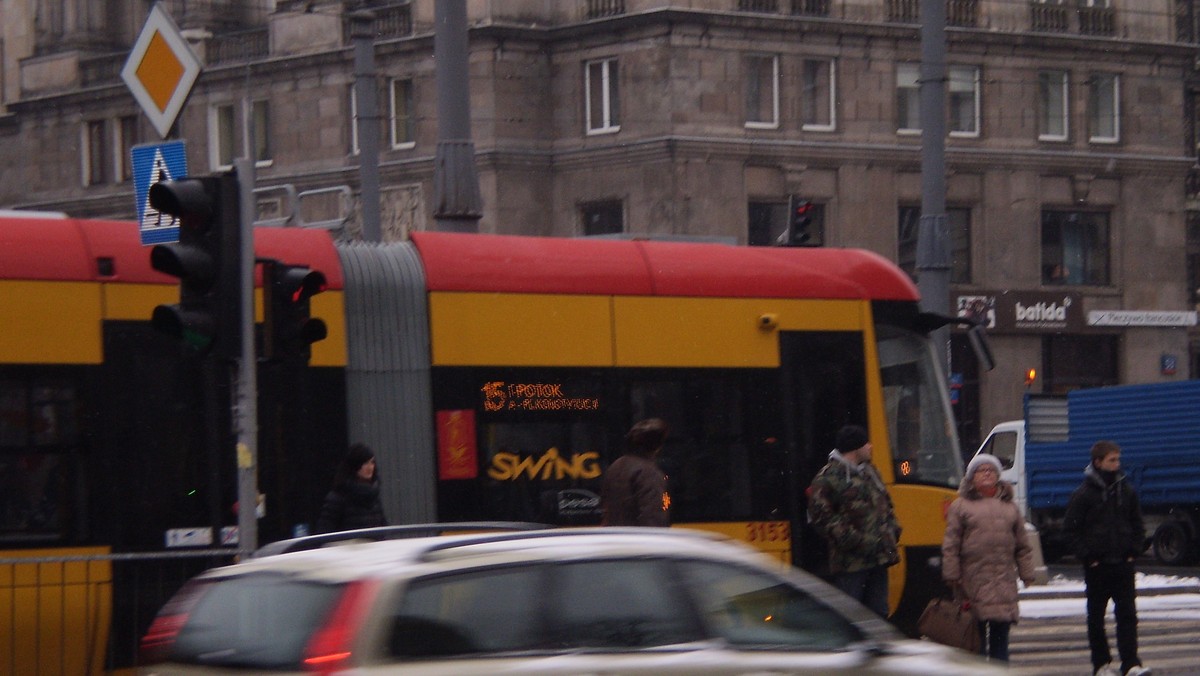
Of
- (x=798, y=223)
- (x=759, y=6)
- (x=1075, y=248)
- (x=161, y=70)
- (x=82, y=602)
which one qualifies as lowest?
(x=82, y=602)

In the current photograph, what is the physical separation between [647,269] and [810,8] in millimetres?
28847

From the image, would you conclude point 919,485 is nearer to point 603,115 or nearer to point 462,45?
point 462,45

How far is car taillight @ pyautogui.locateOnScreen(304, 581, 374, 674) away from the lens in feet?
19.6

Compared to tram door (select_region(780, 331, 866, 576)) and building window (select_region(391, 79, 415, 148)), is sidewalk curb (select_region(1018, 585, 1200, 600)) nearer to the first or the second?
tram door (select_region(780, 331, 866, 576))

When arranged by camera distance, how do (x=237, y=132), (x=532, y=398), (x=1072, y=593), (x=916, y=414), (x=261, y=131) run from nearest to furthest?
(x=532, y=398), (x=916, y=414), (x=1072, y=593), (x=261, y=131), (x=237, y=132)

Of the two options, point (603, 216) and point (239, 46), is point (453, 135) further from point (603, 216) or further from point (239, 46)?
point (239, 46)

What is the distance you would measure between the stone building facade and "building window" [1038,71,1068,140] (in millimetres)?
49

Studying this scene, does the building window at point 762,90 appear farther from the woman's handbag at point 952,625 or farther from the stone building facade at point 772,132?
the woman's handbag at point 952,625

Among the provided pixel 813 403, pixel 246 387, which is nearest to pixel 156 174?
pixel 246 387

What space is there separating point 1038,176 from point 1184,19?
31.0ft

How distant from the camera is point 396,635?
6078mm

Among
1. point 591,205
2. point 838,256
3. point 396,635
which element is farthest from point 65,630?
point 591,205

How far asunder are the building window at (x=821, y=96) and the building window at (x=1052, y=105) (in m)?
5.36

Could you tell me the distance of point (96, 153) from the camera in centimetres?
4825
